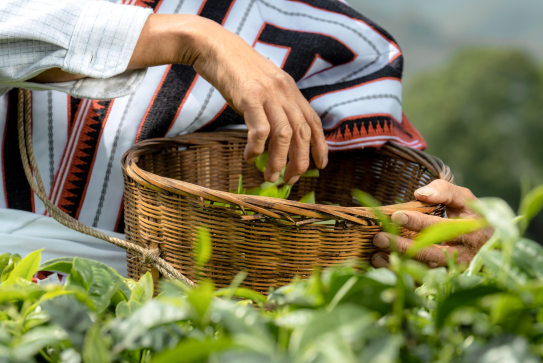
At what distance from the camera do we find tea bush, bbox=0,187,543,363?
154 mm

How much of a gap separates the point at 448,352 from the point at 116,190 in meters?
0.61

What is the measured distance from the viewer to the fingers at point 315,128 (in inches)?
23.8

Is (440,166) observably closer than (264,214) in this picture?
No

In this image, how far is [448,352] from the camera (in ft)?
0.57

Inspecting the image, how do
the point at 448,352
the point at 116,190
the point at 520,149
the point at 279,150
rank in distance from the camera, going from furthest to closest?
1. the point at 520,149
2. the point at 116,190
3. the point at 279,150
4. the point at 448,352

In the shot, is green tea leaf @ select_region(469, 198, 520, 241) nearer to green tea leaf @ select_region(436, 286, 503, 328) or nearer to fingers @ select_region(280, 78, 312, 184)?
green tea leaf @ select_region(436, 286, 503, 328)

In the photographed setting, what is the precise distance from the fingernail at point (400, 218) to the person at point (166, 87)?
0.59 feet

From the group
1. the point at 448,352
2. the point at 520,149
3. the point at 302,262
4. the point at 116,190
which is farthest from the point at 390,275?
the point at 520,149

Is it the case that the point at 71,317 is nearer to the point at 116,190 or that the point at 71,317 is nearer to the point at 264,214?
the point at 264,214

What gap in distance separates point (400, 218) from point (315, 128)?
0.70 ft

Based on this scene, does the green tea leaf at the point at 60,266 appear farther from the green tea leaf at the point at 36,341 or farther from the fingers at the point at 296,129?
the fingers at the point at 296,129

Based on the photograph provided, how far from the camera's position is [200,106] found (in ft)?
2.39

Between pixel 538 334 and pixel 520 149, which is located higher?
pixel 538 334

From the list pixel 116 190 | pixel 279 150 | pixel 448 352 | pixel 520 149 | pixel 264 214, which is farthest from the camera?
pixel 520 149
